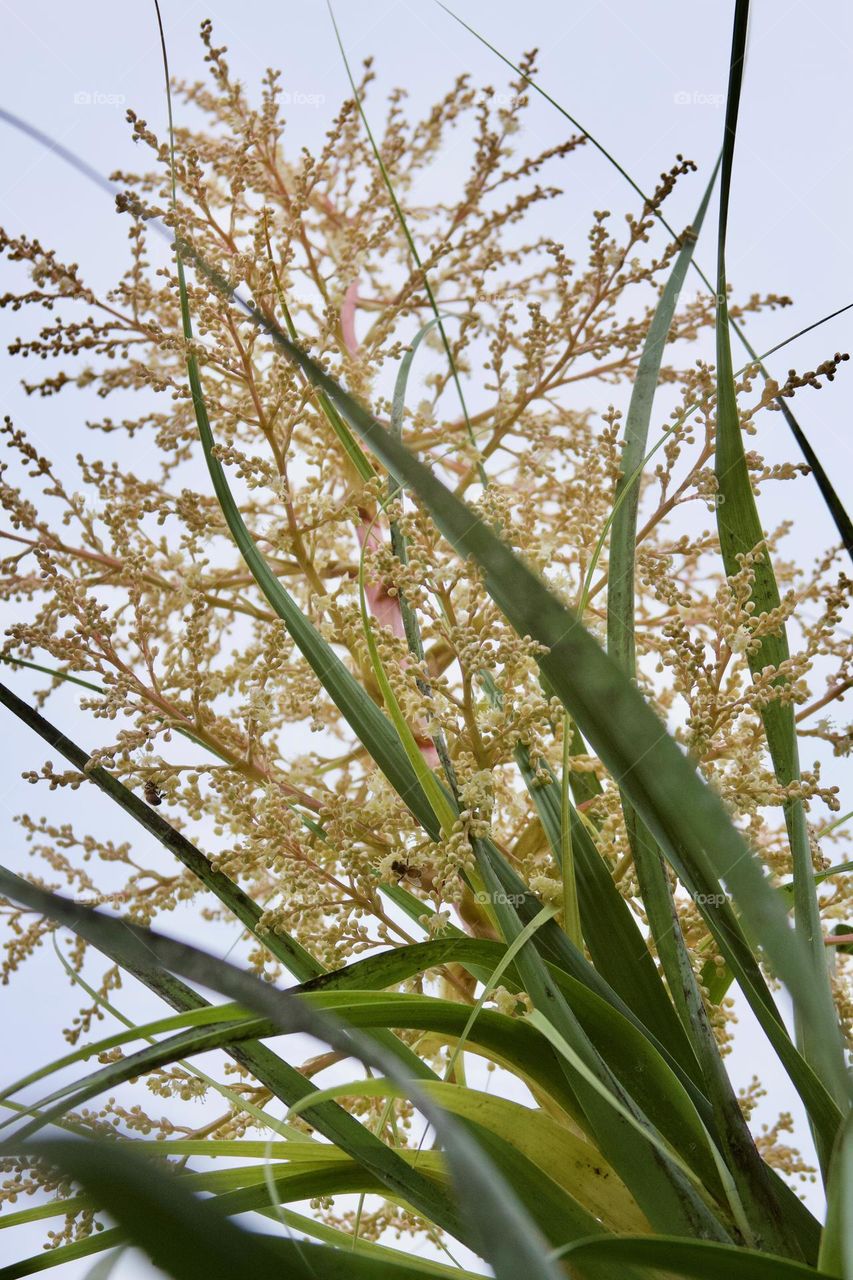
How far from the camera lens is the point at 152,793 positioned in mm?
825

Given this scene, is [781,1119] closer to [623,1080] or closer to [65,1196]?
[623,1080]

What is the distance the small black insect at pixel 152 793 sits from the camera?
0.82 m

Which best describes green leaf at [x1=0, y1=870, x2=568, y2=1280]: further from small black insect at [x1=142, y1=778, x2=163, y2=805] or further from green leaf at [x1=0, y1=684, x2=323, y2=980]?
small black insect at [x1=142, y1=778, x2=163, y2=805]

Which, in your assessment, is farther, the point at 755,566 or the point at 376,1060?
the point at 755,566

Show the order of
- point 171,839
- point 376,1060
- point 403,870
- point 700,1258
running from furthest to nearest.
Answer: point 403,870 → point 171,839 → point 700,1258 → point 376,1060

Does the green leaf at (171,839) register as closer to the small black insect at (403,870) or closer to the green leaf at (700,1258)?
the small black insect at (403,870)

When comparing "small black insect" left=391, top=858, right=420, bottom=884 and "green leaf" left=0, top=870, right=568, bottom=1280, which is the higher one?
"small black insect" left=391, top=858, right=420, bottom=884

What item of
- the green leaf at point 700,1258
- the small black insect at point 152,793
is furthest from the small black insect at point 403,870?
the green leaf at point 700,1258

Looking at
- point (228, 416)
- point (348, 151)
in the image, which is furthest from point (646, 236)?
point (348, 151)

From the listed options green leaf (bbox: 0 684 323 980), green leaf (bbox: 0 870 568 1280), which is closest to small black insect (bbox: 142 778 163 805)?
green leaf (bbox: 0 684 323 980)

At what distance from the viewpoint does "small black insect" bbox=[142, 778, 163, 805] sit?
2.70 feet

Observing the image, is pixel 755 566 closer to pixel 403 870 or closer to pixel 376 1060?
pixel 403 870

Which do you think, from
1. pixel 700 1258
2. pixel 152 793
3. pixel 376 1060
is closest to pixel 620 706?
pixel 376 1060

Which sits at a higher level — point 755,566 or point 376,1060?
point 755,566
